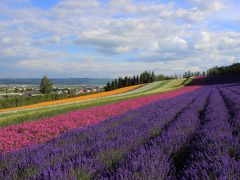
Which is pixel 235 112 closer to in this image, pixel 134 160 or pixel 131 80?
pixel 134 160

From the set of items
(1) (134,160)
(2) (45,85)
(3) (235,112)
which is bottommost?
(2) (45,85)

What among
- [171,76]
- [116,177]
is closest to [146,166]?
[116,177]

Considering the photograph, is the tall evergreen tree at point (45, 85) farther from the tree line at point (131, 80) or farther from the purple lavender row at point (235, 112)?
the purple lavender row at point (235, 112)

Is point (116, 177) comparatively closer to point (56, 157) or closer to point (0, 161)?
point (56, 157)

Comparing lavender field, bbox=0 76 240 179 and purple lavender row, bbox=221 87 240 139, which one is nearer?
lavender field, bbox=0 76 240 179

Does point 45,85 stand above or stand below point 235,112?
below

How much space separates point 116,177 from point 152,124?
218 inches

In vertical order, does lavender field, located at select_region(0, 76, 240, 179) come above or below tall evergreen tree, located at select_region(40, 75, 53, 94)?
above

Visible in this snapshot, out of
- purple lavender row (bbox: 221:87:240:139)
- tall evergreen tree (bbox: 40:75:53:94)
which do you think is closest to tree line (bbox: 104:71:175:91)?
tall evergreen tree (bbox: 40:75:53:94)

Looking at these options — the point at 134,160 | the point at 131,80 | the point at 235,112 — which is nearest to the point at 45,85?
the point at 131,80

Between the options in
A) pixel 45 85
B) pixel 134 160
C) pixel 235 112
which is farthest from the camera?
pixel 45 85

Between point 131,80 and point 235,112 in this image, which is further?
point 131,80

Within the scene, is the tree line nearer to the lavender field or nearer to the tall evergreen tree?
the tall evergreen tree

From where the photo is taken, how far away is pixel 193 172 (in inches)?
159
